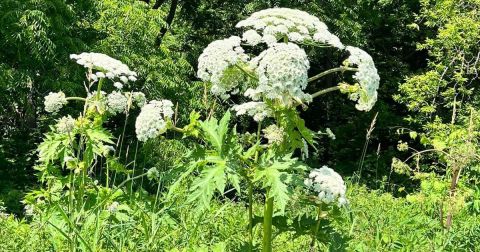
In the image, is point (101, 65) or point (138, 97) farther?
point (138, 97)

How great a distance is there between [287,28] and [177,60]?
908 centimetres

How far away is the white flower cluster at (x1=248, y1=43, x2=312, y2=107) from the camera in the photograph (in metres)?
2.00

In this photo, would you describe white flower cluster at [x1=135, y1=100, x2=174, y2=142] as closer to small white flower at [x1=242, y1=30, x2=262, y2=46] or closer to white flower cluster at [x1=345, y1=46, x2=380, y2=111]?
small white flower at [x1=242, y1=30, x2=262, y2=46]

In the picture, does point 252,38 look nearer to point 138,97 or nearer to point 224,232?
point 138,97

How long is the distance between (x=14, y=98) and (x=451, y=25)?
712 cm

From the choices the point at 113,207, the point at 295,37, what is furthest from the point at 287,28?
the point at 113,207

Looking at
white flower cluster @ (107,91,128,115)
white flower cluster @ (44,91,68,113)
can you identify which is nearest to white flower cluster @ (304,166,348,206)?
white flower cluster @ (107,91,128,115)

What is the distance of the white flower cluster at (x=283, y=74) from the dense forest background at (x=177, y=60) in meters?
2.60

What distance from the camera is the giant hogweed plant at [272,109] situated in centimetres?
202

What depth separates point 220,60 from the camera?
2.17 m

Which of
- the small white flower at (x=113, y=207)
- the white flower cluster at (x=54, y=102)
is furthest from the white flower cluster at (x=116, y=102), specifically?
the small white flower at (x=113, y=207)

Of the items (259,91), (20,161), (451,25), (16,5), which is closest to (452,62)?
(451,25)

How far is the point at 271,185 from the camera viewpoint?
6.58ft

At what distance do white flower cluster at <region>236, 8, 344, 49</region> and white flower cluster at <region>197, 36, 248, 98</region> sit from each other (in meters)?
0.10
